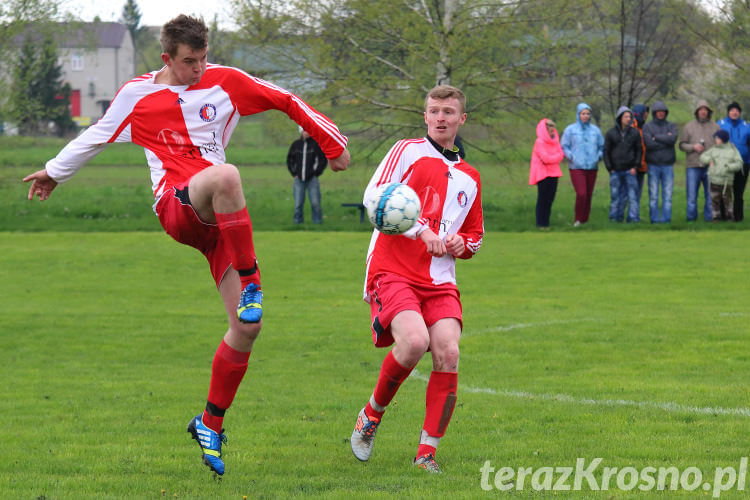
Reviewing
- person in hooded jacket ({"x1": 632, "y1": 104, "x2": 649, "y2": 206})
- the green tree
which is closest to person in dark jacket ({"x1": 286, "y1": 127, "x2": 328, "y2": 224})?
person in hooded jacket ({"x1": 632, "y1": 104, "x2": 649, "y2": 206})

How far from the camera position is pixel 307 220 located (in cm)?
2316

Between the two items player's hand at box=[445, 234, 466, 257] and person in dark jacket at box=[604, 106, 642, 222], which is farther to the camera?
person in dark jacket at box=[604, 106, 642, 222]

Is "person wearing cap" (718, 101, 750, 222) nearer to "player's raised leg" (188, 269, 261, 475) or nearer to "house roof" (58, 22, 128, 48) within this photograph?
"house roof" (58, 22, 128, 48)

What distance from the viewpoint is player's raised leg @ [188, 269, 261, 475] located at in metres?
5.86

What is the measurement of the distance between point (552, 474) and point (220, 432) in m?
1.86

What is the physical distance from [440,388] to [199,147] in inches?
75.3

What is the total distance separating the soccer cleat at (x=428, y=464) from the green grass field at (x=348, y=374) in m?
0.07

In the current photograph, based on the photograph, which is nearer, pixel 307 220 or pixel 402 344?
pixel 402 344

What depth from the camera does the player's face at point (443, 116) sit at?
616 cm

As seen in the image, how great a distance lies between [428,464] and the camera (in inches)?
230

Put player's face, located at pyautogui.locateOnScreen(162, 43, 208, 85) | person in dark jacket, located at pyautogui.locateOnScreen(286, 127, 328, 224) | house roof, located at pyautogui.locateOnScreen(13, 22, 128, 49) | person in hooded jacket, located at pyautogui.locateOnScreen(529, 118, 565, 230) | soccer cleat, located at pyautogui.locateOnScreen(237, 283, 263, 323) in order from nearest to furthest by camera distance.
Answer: soccer cleat, located at pyautogui.locateOnScreen(237, 283, 263, 323) → player's face, located at pyautogui.locateOnScreen(162, 43, 208, 85) → person in hooded jacket, located at pyautogui.locateOnScreen(529, 118, 565, 230) → person in dark jacket, located at pyautogui.locateOnScreen(286, 127, 328, 224) → house roof, located at pyautogui.locateOnScreen(13, 22, 128, 49)

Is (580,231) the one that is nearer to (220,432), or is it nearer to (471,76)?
(471,76)

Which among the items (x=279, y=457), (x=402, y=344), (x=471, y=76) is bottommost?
(x=279, y=457)

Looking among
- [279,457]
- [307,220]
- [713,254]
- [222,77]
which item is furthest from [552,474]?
[307,220]
